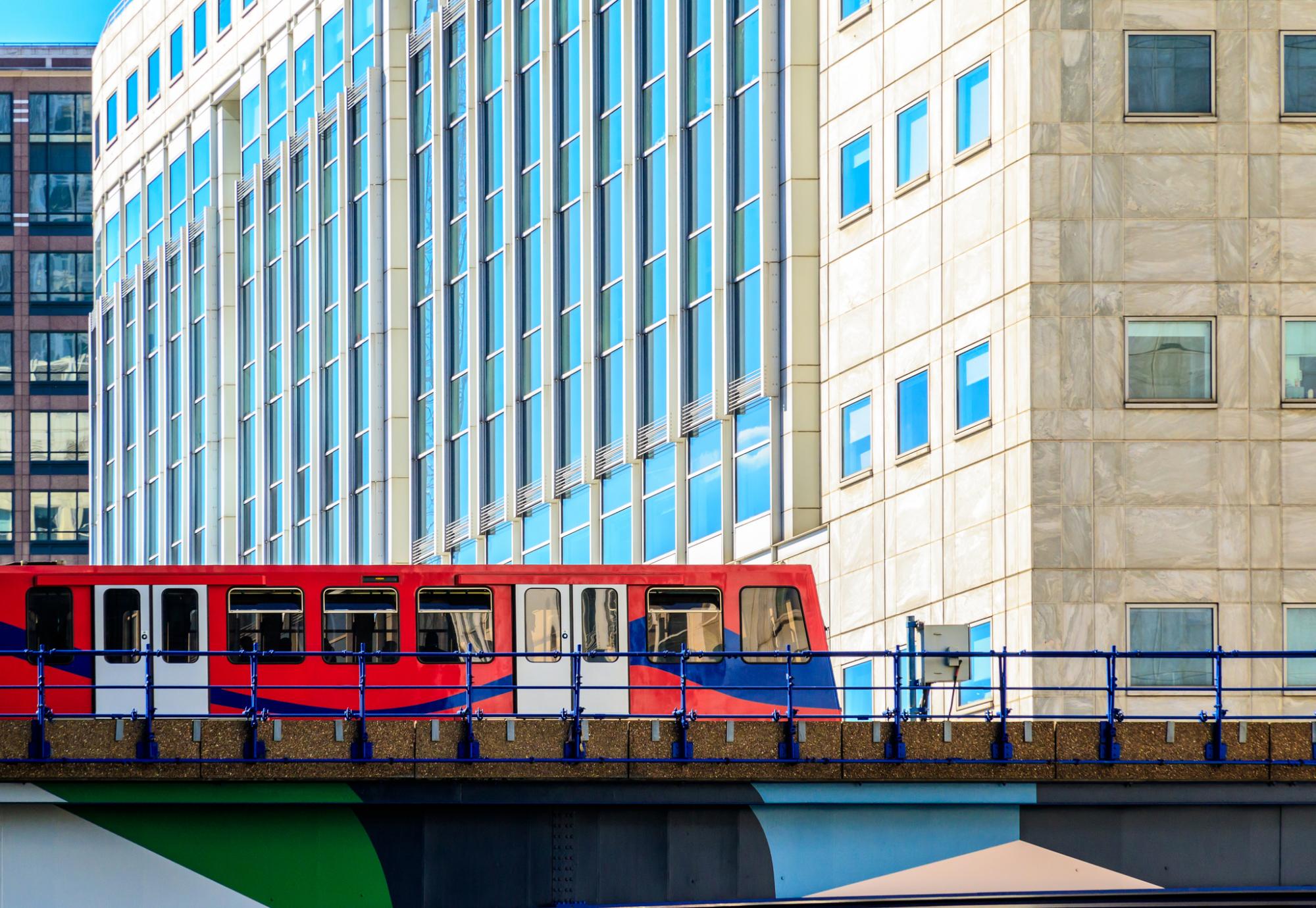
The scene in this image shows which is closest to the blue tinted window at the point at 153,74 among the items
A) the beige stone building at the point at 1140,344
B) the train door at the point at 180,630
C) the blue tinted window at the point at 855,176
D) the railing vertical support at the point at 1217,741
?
the blue tinted window at the point at 855,176

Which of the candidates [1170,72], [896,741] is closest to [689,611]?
[896,741]

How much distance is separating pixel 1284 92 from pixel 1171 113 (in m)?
2.10

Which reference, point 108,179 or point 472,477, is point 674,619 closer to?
point 472,477

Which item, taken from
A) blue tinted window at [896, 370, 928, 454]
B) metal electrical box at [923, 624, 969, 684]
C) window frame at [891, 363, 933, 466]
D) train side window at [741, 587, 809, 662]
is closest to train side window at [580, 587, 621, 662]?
train side window at [741, 587, 809, 662]

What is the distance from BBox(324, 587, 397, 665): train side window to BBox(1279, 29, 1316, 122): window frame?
18.7 metres

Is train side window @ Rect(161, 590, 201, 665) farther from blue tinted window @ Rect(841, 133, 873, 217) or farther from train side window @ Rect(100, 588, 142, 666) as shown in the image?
blue tinted window @ Rect(841, 133, 873, 217)

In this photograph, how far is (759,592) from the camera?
39594 millimetres

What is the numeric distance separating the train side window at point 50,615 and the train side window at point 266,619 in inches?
95.7

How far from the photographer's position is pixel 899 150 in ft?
165

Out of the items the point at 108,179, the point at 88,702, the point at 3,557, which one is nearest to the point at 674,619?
Answer: the point at 88,702

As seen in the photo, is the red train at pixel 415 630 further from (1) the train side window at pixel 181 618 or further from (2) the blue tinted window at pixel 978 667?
(2) the blue tinted window at pixel 978 667

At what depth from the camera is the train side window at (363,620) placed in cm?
3909

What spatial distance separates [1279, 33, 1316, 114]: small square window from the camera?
4597 cm

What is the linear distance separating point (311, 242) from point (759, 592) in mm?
45140
